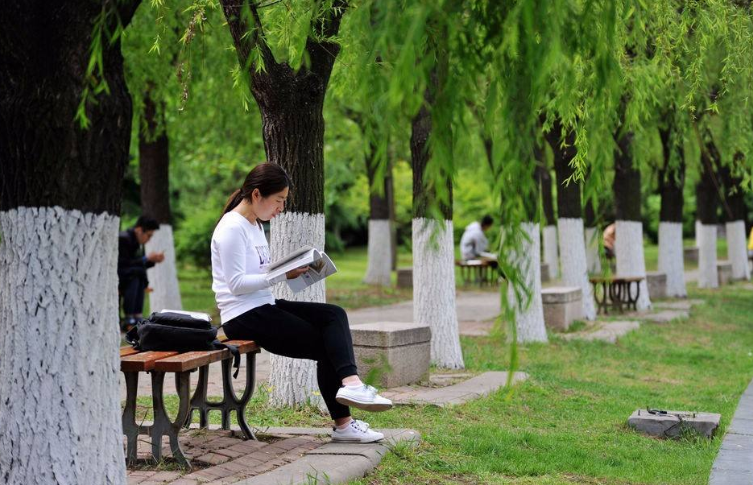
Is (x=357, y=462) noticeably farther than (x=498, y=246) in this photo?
Yes

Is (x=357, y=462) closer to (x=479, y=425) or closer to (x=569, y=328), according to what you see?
(x=479, y=425)

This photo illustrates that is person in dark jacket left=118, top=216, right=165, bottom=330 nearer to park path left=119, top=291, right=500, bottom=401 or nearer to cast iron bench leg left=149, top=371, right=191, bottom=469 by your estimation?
park path left=119, top=291, right=500, bottom=401

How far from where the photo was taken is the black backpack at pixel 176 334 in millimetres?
6430

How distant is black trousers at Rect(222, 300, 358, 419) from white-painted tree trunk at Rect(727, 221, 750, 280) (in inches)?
1036

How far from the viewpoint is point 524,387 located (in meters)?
10.3

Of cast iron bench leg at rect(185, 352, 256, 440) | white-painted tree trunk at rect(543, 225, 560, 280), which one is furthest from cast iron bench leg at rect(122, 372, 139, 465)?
white-painted tree trunk at rect(543, 225, 560, 280)

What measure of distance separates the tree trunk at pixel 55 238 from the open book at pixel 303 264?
2.06m

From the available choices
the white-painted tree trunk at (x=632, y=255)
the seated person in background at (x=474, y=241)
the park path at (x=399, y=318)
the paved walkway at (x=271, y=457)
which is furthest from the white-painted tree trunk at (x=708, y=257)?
the paved walkway at (x=271, y=457)

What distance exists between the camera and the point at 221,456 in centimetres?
634

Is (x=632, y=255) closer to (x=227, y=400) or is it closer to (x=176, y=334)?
(x=227, y=400)

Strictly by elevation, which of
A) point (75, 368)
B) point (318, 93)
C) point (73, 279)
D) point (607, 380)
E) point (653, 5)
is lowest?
point (607, 380)

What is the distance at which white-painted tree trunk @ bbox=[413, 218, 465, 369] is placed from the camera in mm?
11422

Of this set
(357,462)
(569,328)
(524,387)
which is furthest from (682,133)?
(357,462)

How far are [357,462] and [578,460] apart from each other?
1741 mm
